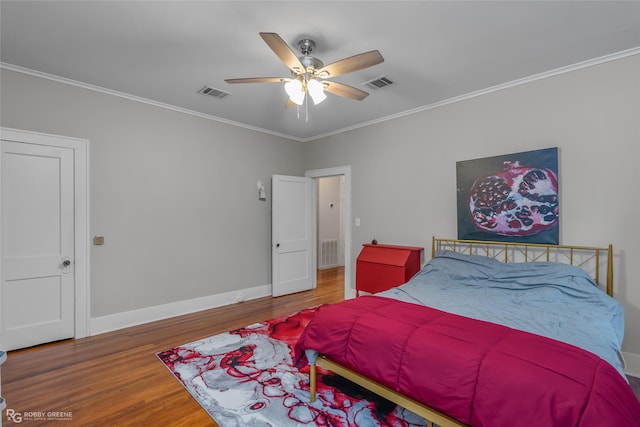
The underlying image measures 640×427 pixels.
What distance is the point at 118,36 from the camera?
8.03 ft

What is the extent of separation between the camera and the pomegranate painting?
9.94 ft

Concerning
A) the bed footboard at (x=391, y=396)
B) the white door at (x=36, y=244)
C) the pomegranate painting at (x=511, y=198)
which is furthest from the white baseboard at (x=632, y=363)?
the white door at (x=36, y=244)

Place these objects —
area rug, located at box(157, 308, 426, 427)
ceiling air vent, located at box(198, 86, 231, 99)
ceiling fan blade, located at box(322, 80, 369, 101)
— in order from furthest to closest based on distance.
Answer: ceiling air vent, located at box(198, 86, 231, 99) → ceiling fan blade, located at box(322, 80, 369, 101) → area rug, located at box(157, 308, 426, 427)

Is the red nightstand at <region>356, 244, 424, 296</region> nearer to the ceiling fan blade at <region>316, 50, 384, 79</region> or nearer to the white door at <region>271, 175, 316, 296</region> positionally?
the white door at <region>271, 175, 316, 296</region>

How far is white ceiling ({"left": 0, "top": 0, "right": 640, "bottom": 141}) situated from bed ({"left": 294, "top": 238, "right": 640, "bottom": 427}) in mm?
1830

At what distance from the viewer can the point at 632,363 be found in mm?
2670

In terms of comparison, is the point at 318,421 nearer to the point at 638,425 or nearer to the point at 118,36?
the point at 638,425

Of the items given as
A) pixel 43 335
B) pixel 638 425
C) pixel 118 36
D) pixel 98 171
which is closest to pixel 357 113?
pixel 118 36

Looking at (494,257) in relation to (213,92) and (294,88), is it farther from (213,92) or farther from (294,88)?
(213,92)

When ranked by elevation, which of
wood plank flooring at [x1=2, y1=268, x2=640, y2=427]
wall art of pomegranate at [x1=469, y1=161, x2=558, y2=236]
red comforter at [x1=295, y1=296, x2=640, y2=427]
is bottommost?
wood plank flooring at [x1=2, y1=268, x2=640, y2=427]

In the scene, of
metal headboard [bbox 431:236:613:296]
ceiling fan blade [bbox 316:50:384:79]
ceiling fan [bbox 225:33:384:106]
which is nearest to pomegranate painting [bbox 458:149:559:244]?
metal headboard [bbox 431:236:613:296]

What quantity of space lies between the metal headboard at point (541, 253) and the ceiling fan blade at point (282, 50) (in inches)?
104

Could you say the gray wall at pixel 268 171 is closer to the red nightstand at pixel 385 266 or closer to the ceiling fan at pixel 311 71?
the red nightstand at pixel 385 266

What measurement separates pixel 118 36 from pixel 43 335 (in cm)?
299
